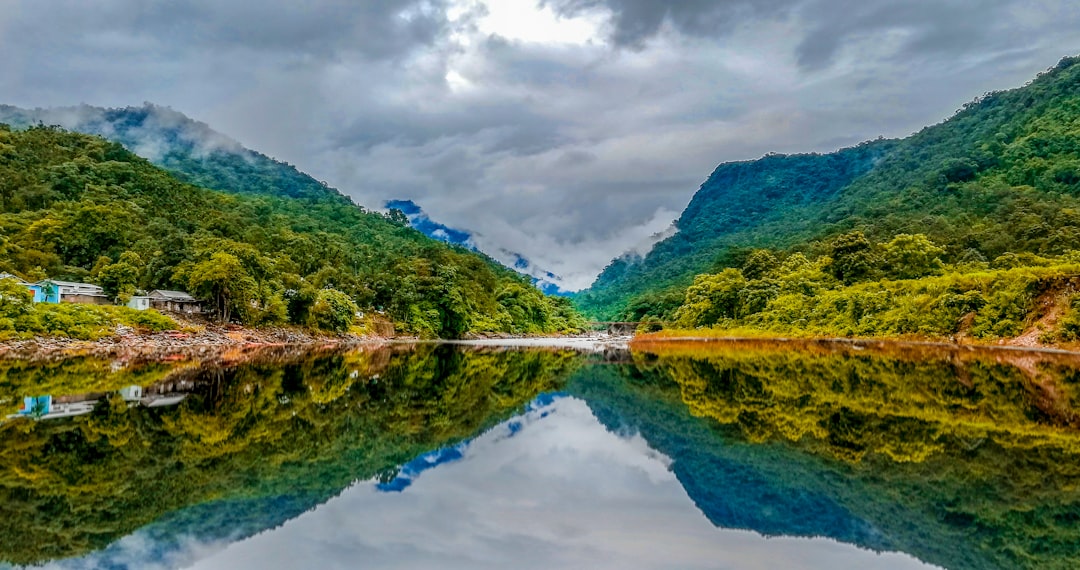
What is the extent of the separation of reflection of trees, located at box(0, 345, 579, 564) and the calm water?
4 cm

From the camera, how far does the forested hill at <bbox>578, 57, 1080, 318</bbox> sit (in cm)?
5569

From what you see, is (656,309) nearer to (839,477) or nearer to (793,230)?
(793,230)

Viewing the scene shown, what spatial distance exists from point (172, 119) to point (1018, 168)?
188919 mm

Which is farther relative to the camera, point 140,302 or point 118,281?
point 140,302

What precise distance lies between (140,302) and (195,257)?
6684 millimetres

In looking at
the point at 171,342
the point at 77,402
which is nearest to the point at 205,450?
the point at 77,402

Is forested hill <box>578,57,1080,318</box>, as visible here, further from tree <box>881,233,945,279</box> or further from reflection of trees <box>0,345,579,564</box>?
reflection of trees <box>0,345,579,564</box>

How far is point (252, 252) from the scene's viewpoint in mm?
51531

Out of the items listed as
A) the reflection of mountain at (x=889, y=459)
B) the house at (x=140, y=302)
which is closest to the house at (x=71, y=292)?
the house at (x=140, y=302)

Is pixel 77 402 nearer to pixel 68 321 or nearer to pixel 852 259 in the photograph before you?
pixel 68 321

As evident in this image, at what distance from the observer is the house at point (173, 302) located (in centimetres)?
4503

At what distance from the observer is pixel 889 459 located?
7633 mm

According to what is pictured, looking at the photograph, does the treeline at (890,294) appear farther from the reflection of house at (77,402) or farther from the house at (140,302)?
the house at (140,302)

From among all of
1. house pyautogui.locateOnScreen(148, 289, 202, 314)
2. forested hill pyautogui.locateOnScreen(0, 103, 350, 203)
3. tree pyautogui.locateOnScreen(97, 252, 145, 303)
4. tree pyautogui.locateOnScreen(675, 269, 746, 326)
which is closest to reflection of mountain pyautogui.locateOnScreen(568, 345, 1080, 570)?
tree pyautogui.locateOnScreen(97, 252, 145, 303)
